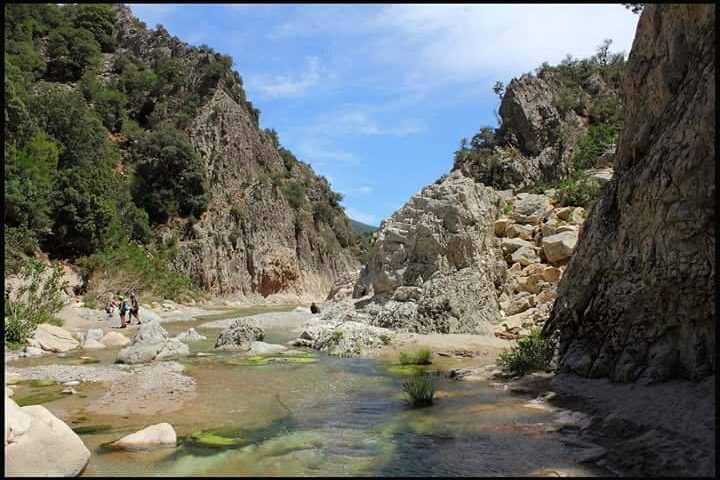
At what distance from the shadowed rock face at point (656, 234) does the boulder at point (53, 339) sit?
14.4 meters

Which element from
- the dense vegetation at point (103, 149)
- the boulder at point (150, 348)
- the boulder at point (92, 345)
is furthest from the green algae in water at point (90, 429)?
the dense vegetation at point (103, 149)

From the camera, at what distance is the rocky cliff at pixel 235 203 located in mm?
54500

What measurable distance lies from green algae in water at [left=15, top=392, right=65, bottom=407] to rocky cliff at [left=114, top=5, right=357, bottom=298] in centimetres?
4174

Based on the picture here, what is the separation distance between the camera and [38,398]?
10.5 m

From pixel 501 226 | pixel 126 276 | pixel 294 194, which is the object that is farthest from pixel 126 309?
pixel 294 194

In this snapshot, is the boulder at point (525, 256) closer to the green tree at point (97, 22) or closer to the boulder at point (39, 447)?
the boulder at point (39, 447)

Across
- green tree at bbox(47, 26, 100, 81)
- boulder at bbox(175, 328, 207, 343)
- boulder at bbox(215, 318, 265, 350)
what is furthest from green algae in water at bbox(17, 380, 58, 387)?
green tree at bbox(47, 26, 100, 81)

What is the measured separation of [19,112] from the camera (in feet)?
124

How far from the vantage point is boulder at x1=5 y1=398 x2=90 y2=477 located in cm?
609

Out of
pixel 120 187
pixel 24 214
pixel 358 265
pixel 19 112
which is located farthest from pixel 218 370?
pixel 358 265

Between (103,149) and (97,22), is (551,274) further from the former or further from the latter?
(97,22)

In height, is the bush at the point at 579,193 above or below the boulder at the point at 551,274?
above

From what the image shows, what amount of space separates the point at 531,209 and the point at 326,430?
59.7 ft

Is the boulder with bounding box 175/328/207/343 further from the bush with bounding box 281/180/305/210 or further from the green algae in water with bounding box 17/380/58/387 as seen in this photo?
the bush with bounding box 281/180/305/210
